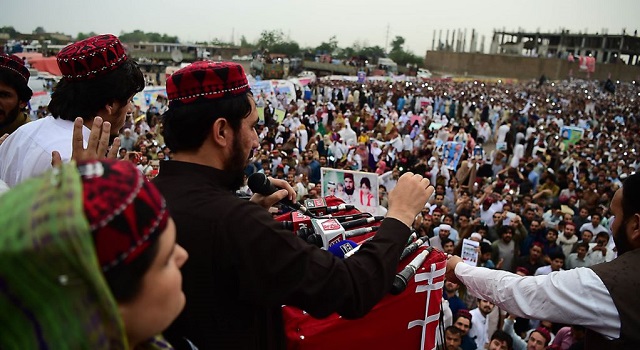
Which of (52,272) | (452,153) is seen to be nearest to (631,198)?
(52,272)

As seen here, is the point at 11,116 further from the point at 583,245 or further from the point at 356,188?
the point at 583,245

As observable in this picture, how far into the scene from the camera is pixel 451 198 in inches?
354

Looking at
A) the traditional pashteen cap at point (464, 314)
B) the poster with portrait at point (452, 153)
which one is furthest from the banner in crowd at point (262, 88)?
the traditional pashteen cap at point (464, 314)

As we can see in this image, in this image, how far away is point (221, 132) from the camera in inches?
55.7

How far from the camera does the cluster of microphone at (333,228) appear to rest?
1.48 meters

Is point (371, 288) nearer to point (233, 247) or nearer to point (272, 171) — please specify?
point (233, 247)

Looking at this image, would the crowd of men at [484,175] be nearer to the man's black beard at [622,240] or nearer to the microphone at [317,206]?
the microphone at [317,206]

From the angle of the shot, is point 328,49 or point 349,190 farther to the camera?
point 328,49

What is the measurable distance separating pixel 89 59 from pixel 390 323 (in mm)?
1597

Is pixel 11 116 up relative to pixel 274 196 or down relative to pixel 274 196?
up

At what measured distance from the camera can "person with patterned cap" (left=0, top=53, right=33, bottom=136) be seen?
7.41 ft

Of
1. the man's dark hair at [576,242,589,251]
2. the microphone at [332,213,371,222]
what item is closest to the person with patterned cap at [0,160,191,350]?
the microphone at [332,213,371,222]

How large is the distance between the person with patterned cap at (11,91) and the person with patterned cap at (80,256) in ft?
6.17

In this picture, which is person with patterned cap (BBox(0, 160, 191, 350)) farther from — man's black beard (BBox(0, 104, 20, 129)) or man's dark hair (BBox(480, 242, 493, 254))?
man's dark hair (BBox(480, 242, 493, 254))
